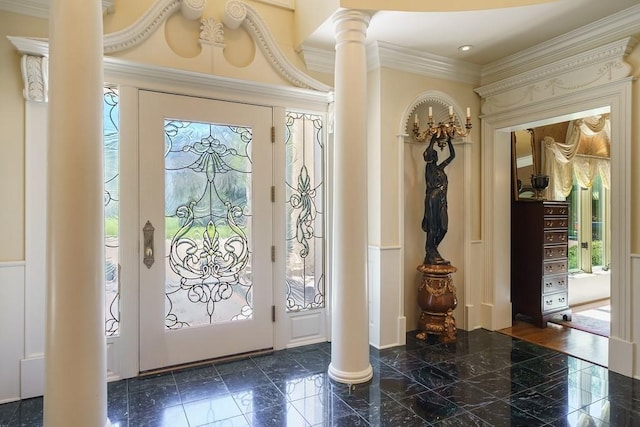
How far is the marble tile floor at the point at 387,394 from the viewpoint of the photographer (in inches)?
87.4

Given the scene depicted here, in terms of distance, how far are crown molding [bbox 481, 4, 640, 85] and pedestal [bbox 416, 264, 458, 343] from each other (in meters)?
1.99

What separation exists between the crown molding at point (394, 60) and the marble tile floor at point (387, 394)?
8.35ft

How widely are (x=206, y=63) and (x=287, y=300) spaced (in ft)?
6.82

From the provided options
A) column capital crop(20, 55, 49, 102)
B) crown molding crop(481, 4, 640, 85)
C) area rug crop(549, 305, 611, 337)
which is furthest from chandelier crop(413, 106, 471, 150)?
column capital crop(20, 55, 49, 102)

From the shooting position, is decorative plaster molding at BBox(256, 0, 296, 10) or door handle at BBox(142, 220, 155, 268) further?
decorative plaster molding at BBox(256, 0, 296, 10)

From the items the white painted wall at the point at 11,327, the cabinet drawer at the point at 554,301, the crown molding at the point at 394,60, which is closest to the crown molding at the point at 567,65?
the crown molding at the point at 394,60

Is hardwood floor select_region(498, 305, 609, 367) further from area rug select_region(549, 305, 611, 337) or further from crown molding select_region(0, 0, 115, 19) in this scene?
crown molding select_region(0, 0, 115, 19)

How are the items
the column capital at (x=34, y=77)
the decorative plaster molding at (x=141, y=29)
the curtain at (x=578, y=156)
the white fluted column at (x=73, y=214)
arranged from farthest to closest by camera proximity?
the curtain at (x=578, y=156)
the decorative plaster molding at (x=141, y=29)
the column capital at (x=34, y=77)
the white fluted column at (x=73, y=214)

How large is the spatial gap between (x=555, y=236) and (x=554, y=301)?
2.35 feet

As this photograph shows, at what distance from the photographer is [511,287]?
14.2ft

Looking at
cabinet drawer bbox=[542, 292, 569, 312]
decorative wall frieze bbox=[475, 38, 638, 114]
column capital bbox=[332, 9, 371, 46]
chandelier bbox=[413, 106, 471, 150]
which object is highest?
column capital bbox=[332, 9, 371, 46]

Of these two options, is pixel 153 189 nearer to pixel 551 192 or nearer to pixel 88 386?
pixel 88 386

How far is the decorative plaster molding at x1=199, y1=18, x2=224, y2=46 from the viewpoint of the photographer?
115 inches

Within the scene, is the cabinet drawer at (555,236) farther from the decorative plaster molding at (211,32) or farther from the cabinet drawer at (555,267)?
the decorative plaster molding at (211,32)
